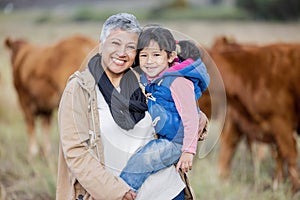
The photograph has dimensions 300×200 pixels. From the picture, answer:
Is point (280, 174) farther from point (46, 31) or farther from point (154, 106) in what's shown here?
point (46, 31)

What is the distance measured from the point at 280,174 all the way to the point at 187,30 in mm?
4179

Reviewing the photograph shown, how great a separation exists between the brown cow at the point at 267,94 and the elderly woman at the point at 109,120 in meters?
3.94

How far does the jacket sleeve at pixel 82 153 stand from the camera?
2707 mm

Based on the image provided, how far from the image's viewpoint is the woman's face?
267cm

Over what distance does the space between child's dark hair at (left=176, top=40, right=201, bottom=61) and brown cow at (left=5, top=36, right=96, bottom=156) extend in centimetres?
520

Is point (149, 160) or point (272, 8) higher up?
point (149, 160)

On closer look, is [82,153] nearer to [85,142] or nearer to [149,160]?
[85,142]

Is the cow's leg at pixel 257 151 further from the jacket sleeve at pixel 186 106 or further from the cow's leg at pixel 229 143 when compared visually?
the jacket sleeve at pixel 186 106

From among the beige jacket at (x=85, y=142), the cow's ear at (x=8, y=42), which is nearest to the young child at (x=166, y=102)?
the beige jacket at (x=85, y=142)

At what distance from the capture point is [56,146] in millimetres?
8500

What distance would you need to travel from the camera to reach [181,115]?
2.65 metres

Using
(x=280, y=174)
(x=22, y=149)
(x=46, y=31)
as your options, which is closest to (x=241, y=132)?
(x=280, y=174)

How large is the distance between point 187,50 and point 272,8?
25.5 feet

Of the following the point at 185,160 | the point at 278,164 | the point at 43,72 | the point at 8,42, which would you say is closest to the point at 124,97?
the point at 185,160
